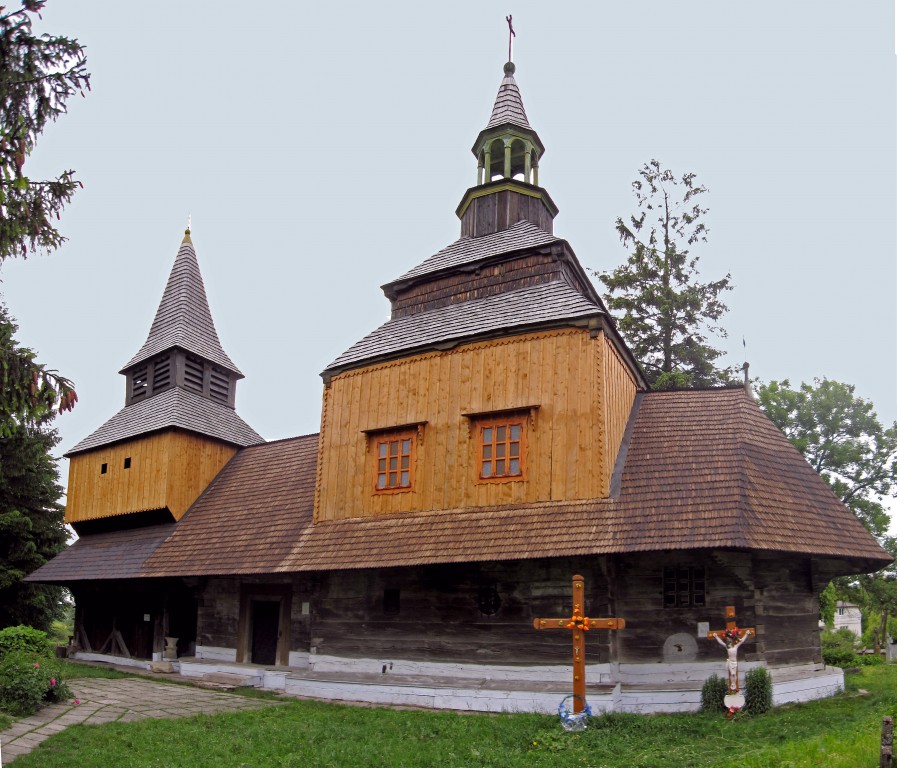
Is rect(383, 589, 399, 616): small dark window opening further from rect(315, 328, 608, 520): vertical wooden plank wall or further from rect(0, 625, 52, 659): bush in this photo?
rect(0, 625, 52, 659): bush

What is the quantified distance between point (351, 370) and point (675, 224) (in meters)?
16.9

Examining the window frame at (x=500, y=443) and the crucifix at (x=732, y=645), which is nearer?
the crucifix at (x=732, y=645)

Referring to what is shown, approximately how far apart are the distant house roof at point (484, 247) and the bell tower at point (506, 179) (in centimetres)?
46

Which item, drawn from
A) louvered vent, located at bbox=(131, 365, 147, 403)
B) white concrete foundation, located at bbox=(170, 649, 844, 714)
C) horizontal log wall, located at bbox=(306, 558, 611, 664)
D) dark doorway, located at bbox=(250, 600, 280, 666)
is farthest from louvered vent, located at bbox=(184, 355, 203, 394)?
white concrete foundation, located at bbox=(170, 649, 844, 714)

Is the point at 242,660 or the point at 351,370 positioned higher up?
the point at 351,370

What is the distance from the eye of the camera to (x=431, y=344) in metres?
15.8

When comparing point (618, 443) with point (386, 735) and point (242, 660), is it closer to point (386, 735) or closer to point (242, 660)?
point (386, 735)

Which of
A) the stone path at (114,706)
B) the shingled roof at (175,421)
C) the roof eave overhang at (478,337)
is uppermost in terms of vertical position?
the roof eave overhang at (478,337)

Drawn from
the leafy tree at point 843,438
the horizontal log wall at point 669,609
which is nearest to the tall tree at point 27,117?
the horizontal log wall at point 669,609

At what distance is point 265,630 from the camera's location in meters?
18.0

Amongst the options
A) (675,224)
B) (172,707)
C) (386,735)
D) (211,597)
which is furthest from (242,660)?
(675,224)

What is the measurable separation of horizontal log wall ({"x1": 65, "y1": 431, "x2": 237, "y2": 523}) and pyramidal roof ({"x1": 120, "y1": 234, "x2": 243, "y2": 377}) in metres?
2.93

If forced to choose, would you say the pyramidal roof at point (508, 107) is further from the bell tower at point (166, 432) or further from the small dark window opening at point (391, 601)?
the small dark window opening at point (391, 601)

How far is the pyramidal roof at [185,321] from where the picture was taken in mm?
23859
